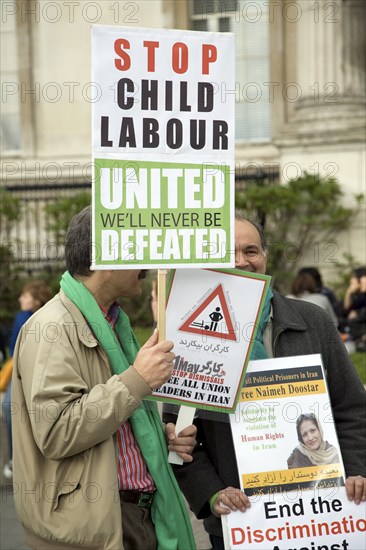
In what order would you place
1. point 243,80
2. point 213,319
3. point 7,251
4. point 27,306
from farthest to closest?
point 243,80
point 7,251
point 27,306
point 213,319

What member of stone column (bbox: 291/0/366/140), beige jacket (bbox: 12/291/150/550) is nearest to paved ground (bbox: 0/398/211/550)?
beige jacket (bbox: 12/291/150/550)

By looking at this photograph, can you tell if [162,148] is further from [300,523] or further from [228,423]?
[300,523]

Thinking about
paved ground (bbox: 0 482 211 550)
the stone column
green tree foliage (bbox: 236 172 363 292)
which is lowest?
paved ground (bbox: 0 482 211 550)

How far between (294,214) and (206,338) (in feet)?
38.5

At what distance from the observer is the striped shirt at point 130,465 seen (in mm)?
3660

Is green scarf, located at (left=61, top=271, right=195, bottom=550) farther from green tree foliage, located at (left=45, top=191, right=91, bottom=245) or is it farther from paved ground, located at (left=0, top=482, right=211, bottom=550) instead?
green tree foliage, located at (left=45, top=191, right=91, bottom=245)

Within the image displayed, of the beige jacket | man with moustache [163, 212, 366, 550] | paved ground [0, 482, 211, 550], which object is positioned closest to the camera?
the beige jacket

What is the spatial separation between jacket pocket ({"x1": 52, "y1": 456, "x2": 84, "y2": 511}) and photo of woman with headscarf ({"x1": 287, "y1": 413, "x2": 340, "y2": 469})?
829 millimetres

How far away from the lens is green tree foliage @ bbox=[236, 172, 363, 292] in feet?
49.2

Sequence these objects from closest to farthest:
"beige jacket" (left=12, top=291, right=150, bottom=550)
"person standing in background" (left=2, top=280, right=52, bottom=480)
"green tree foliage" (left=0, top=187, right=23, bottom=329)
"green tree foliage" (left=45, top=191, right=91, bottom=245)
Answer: "beige jacket" (left=12, top=291, right=150, bottom=550)
"person standing in background" (left=2, top=280, right=52, bottom=480)
"green tree foliage" (left=0, top=187, right=23, bottom=329)
"green tree foliage" (left=45, top=191, right=91, bottom=245)

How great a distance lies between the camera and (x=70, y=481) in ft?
11.4

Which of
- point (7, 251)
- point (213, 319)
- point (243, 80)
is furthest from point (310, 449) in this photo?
point (243, 80)

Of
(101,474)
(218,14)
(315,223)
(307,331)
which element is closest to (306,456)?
(307,331)

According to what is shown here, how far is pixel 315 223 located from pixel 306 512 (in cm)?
1168
